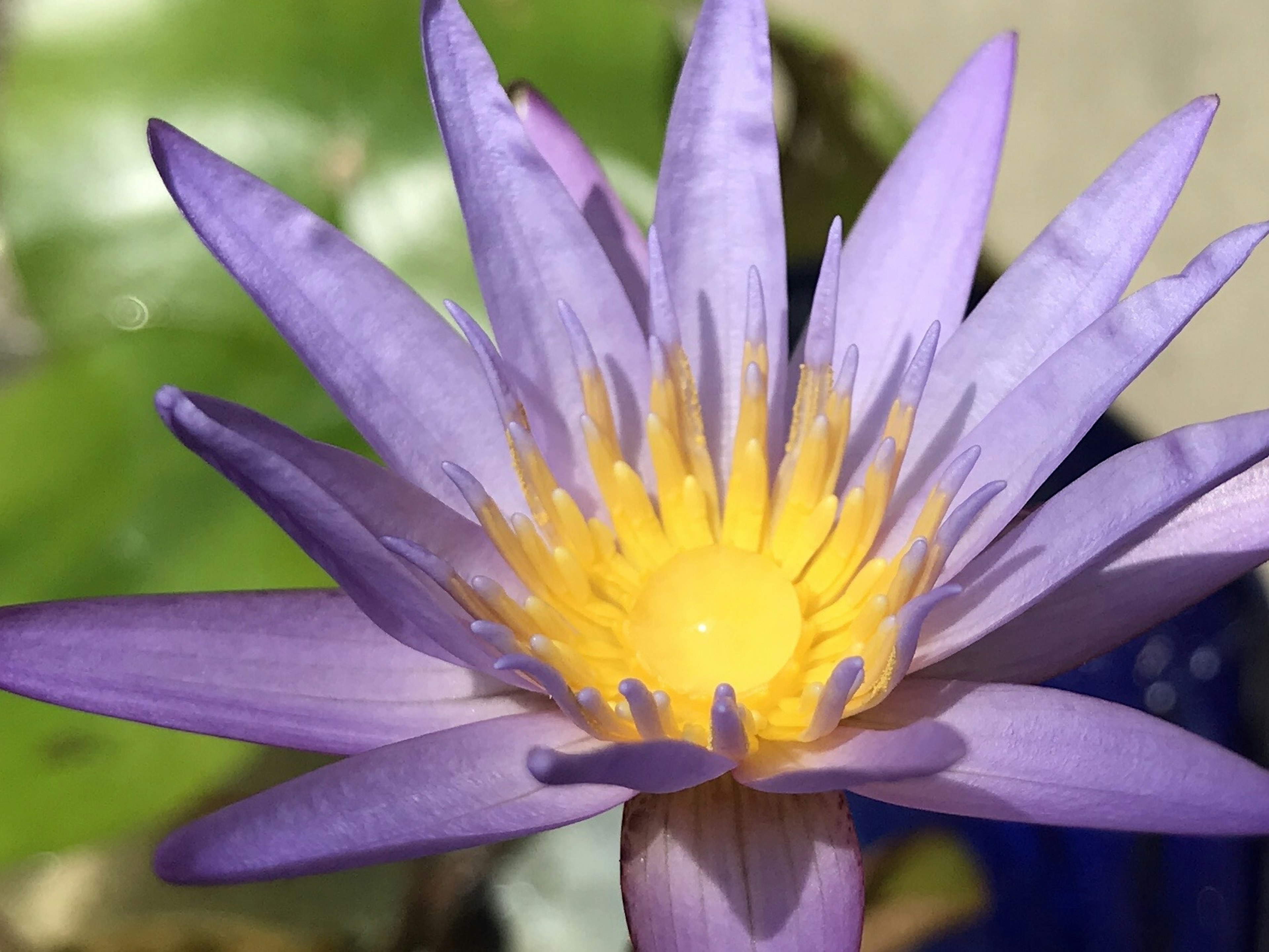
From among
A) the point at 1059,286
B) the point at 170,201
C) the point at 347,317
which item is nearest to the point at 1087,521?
the point at 1059,286

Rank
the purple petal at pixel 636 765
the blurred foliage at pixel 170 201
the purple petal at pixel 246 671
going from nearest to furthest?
the purple petal at pixel 636 765 < the purple petal at pixel 246 671 < the blurred foliage at pixel 170 201

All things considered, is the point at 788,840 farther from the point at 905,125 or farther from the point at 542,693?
the point at 905,125

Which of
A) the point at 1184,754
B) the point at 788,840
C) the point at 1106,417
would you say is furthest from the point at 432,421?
the point at 1106,417

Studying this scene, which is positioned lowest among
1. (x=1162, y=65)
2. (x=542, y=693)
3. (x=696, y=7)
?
(x=542, y=693)

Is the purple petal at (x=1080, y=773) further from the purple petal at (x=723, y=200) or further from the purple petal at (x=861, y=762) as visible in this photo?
the purple petal at (x=723, y=200)

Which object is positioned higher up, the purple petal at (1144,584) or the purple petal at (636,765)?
the purple petal at (1144,584)

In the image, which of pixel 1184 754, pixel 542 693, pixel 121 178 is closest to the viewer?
pixel 1184 754

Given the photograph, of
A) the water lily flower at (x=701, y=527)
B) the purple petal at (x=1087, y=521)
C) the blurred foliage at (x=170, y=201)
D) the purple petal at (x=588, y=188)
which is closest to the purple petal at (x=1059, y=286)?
the water lily flower at (x=701, y=527)

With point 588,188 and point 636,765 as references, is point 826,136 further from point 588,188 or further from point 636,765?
point 636,765
